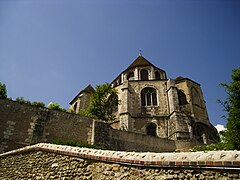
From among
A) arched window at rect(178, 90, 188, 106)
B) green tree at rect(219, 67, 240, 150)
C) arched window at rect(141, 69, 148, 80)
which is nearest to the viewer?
green tree at rect(219, 67, 240, 150)

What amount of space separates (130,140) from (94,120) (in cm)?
338

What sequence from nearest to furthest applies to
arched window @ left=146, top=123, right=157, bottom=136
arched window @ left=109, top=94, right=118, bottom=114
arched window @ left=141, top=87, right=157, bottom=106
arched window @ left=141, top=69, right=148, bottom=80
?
arched window @ left=109, top=94, right=118, bottom=114
arched window @ left=146, top=123, right=157, bottom=136
arched window @ left=141, top=87, right=157, bottom=106
arched window @ left=141, top=69, right=148, bottom=80

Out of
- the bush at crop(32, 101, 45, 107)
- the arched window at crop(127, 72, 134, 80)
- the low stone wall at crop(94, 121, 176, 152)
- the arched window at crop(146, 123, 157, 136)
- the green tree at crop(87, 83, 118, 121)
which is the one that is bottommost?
the low stone wall at crop(94, 121, 176, 152)

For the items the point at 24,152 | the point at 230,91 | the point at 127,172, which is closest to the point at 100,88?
the point at 230,91

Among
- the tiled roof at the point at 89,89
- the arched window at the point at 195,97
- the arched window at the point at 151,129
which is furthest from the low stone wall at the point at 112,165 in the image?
the arched window at the point at 195,97

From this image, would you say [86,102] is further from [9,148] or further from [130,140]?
[9,148]

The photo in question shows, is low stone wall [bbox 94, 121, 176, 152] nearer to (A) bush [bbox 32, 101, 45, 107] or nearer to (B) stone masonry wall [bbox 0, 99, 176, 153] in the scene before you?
(B) stone masonry wall [bbox 0, 99, 176, 153]

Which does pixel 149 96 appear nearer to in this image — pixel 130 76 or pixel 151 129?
pixel 151 129

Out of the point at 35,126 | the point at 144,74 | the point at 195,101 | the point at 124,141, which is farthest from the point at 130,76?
the point at 35,126

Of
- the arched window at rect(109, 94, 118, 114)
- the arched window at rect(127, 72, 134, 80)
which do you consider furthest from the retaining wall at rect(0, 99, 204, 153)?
the arched window at rect(127, 72, 134, 80)

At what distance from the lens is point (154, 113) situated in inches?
997

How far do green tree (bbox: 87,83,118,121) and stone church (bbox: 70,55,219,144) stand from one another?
149 centimetres

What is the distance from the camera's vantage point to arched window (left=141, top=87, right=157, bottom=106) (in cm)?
2652

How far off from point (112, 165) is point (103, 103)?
61.1ft
